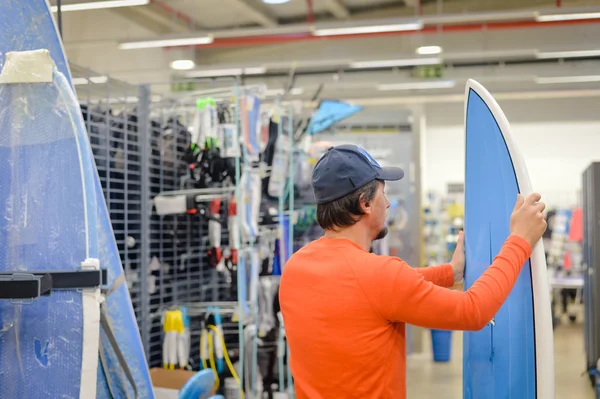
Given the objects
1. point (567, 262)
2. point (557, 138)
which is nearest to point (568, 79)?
point (557, 138)

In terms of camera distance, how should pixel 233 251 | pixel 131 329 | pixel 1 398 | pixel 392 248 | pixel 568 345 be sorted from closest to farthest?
1. pixel 1 398
2. pixel 131 329
3. pixel 233 251
4. pixel 392 248
5. pixel 568 345

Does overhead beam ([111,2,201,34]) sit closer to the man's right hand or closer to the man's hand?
the man's hand

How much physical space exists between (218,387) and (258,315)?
585mm

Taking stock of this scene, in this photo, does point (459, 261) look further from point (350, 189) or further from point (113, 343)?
point (113, 343)

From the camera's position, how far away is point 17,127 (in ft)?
6.79

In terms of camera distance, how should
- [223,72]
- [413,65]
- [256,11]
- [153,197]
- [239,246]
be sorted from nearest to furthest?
[239,246]
[153,197]
[256,11]
[223,72]
[413,65]

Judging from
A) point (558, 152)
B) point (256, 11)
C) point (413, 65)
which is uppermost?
point (256, 11)

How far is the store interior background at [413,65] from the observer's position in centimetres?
888

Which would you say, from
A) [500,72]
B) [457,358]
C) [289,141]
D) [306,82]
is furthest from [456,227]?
[289,141]

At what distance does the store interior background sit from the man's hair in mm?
6082

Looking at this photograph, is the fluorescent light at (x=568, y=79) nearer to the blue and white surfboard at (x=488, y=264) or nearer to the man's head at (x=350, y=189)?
the blue and white surfboard at (x=488, y=264)

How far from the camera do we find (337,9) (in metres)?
12.1

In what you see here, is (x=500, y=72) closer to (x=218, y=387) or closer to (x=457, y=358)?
(x=457, y=358)

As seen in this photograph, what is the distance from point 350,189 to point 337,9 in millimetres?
10956
